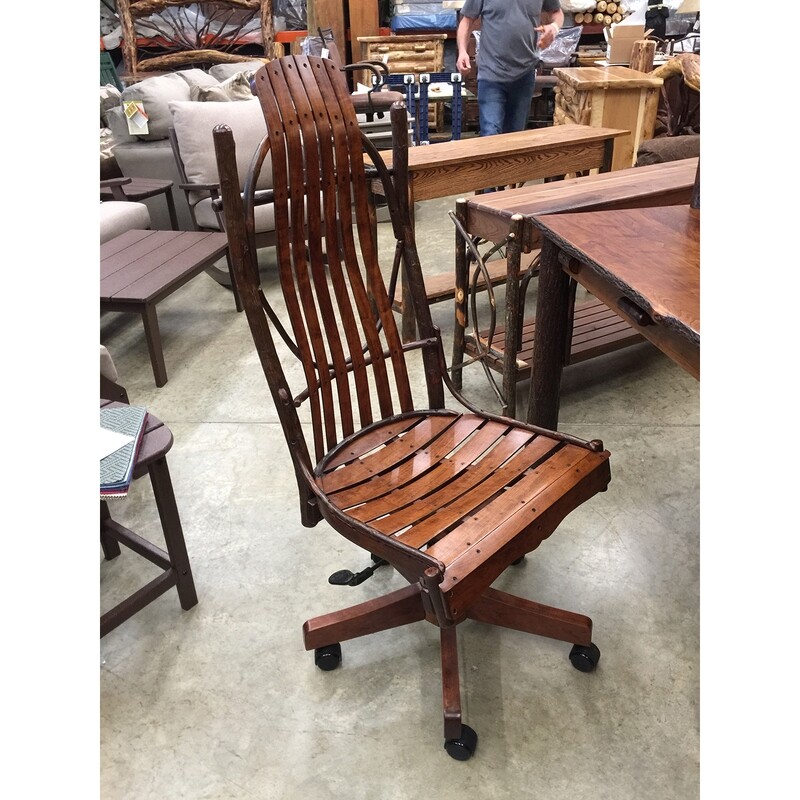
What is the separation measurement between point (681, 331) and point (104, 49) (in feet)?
25.5

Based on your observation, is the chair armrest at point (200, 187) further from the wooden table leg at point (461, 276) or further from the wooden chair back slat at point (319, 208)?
the wooden chair back slat at point (319, 208)

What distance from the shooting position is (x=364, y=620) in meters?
1.59

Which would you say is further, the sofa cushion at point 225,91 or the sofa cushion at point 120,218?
the sofa cushion at point 225,91

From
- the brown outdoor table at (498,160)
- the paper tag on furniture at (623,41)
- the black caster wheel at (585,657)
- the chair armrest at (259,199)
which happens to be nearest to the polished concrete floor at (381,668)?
the black caster wheel at (585,657)

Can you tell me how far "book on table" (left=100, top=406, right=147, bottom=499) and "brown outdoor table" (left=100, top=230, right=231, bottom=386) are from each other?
3.87 ft

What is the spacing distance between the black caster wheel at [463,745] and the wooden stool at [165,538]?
800 millimetres

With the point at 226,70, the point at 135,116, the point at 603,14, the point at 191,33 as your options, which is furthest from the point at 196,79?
the point at 603,14

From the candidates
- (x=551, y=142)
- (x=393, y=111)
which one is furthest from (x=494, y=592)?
(x=551, y=142)

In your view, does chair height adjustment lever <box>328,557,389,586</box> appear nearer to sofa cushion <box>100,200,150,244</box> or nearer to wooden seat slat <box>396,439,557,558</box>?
wooden seat slat <box>396,439,557,558</box>

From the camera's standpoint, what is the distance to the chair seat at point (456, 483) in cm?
126

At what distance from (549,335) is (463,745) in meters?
1.07

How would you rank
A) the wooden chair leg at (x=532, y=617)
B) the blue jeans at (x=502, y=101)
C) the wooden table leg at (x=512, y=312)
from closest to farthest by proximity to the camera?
1. the wooden chair leg at (x=532, y=617)
2. the wooden table leg at (x=512, y=312)
3. the blue jeans at (x=502, y=101)

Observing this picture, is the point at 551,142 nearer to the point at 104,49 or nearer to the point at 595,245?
the point at 595,245

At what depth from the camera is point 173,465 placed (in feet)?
8.01
